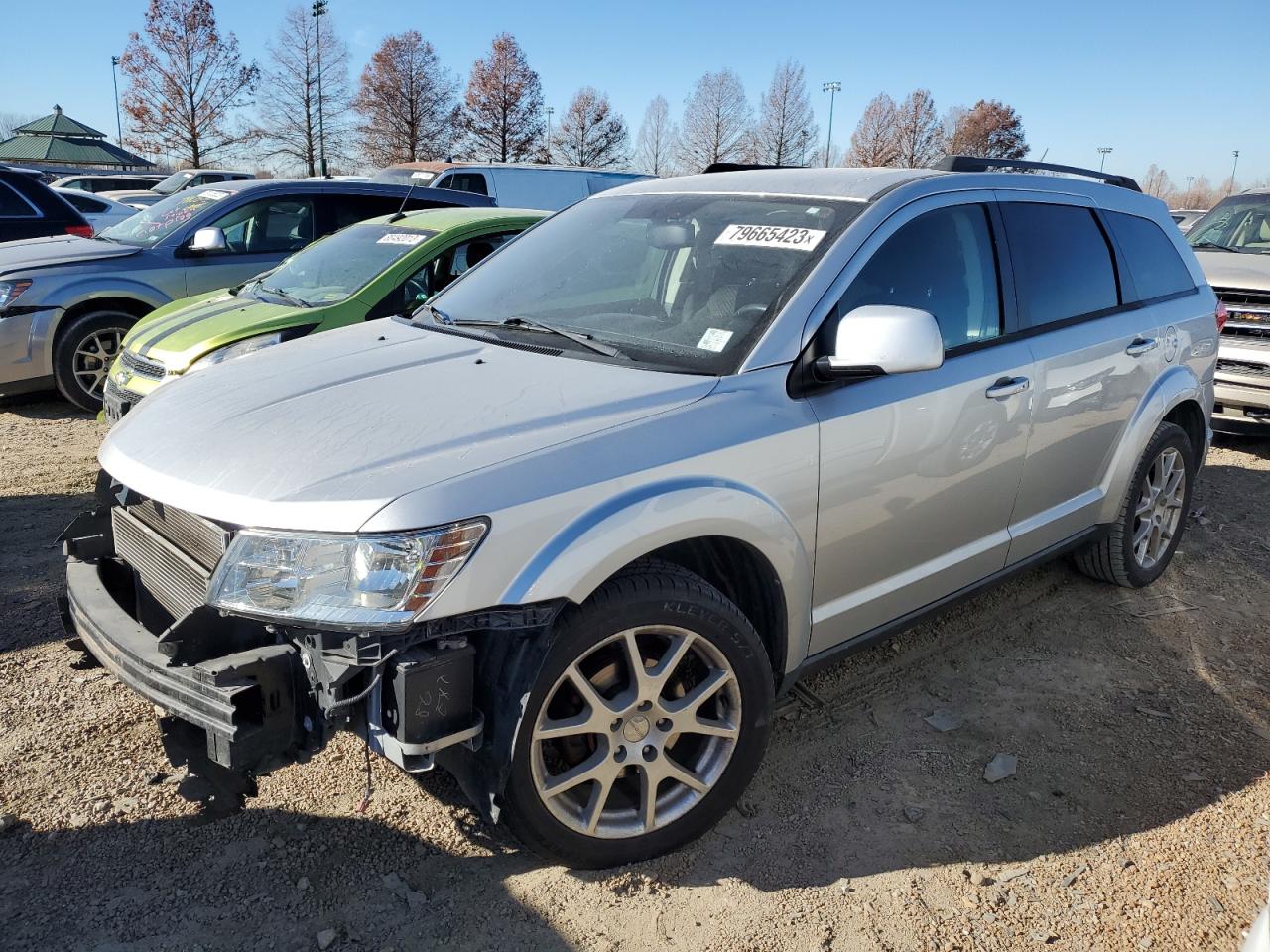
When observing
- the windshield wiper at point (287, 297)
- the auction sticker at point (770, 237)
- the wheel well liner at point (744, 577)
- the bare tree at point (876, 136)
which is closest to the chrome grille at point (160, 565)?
the wheel well liner at point (744, 577)

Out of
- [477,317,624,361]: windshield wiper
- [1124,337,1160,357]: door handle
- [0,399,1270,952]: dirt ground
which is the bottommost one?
[0,399,1270,952]: dirt ground

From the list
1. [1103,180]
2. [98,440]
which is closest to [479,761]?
[1103,180]

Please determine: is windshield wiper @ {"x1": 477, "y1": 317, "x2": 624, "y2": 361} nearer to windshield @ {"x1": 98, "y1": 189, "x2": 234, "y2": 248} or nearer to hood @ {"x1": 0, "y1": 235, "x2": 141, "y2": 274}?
hood @ {"x1": 0, "y1": 235, "x2": 141, "y2": 274}

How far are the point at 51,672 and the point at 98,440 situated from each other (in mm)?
3644

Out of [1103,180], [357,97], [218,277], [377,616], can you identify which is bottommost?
[377,616]

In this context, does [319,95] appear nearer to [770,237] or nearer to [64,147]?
[64,147]

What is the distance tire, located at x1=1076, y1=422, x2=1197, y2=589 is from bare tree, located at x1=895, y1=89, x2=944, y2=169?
46257 mm

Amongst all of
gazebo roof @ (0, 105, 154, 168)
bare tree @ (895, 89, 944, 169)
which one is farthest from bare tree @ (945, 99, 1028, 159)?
gazebo roof @ (0, 105, 154, 168)

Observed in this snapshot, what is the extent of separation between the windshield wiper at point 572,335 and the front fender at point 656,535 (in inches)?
23.3

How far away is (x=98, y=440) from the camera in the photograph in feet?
22.1

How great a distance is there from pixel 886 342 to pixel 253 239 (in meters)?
6.74

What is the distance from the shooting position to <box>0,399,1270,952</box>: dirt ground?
8.17 feet

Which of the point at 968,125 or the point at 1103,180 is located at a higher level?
the point at 968,125

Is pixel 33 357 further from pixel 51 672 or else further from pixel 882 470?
pixel 882 470
